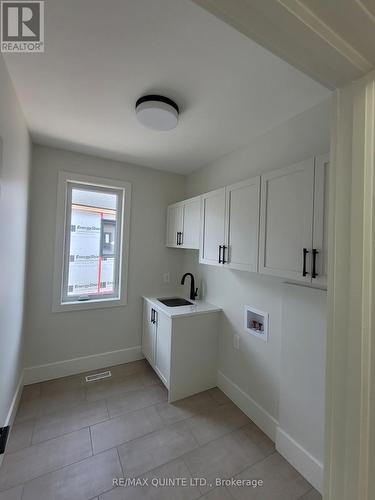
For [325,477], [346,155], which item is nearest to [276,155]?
[346,155]

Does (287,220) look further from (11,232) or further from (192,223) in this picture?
(11,232)

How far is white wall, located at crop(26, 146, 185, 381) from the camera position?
2.48 metres

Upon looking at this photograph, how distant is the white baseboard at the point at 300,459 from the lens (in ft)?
4.81

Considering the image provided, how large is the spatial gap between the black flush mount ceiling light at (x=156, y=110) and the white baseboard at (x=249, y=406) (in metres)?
2.51

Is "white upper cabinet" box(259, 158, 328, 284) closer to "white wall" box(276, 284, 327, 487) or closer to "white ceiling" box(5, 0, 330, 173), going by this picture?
"white wall" box(276, 284, 327, 487)

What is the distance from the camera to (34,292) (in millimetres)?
2482

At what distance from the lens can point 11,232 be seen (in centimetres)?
167

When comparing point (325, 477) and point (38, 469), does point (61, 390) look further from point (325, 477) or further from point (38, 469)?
point (325, 477)

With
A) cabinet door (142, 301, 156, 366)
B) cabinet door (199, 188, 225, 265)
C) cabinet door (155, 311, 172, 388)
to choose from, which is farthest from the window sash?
cabinet door (199, 188, 225, 265)

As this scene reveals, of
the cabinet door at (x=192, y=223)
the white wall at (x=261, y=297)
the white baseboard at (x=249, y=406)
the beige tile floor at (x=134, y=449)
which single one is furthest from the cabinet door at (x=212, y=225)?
the beige tile floor at (x=134, y=449)

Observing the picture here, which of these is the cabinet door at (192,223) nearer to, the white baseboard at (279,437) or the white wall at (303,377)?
the white wall at (303,377)

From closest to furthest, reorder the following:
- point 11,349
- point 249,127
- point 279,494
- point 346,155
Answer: point 346,155 → point 279,494 → point 11,349 → point 249,127

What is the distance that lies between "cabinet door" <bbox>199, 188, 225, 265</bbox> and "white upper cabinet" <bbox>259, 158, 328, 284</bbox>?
1.62 ft

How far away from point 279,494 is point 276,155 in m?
2.45
